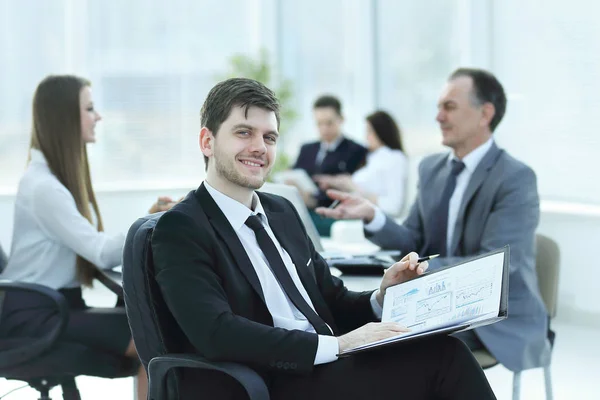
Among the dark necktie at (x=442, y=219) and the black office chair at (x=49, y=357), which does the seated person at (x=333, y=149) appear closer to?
the dark necktie at (x=442, y=219)

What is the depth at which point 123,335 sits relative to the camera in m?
3.20

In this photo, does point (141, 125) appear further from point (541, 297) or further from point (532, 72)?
point (541, 297)

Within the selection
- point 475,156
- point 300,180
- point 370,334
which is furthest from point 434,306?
point 300,180

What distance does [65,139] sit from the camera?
3.43m

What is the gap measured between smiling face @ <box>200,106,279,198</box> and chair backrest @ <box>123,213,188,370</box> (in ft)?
0.78

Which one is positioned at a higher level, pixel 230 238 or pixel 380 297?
pixel 230 238

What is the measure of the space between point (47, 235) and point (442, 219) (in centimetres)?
153

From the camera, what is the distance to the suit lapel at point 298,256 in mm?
2359

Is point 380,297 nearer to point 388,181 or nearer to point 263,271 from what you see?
point 263,271

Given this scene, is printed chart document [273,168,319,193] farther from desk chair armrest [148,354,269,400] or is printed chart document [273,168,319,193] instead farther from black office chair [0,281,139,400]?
desk chair armrest [148,354,269,400]

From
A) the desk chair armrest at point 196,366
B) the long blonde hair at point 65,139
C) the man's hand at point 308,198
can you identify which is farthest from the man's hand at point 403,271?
the man's hand at point 308,198

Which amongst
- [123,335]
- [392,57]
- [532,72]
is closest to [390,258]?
[123,335]

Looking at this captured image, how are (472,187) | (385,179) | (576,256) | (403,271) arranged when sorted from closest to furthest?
(403,271) < (472,187) < (576,256) < (385,179)

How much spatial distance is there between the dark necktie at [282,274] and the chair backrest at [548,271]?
1.25 metres
